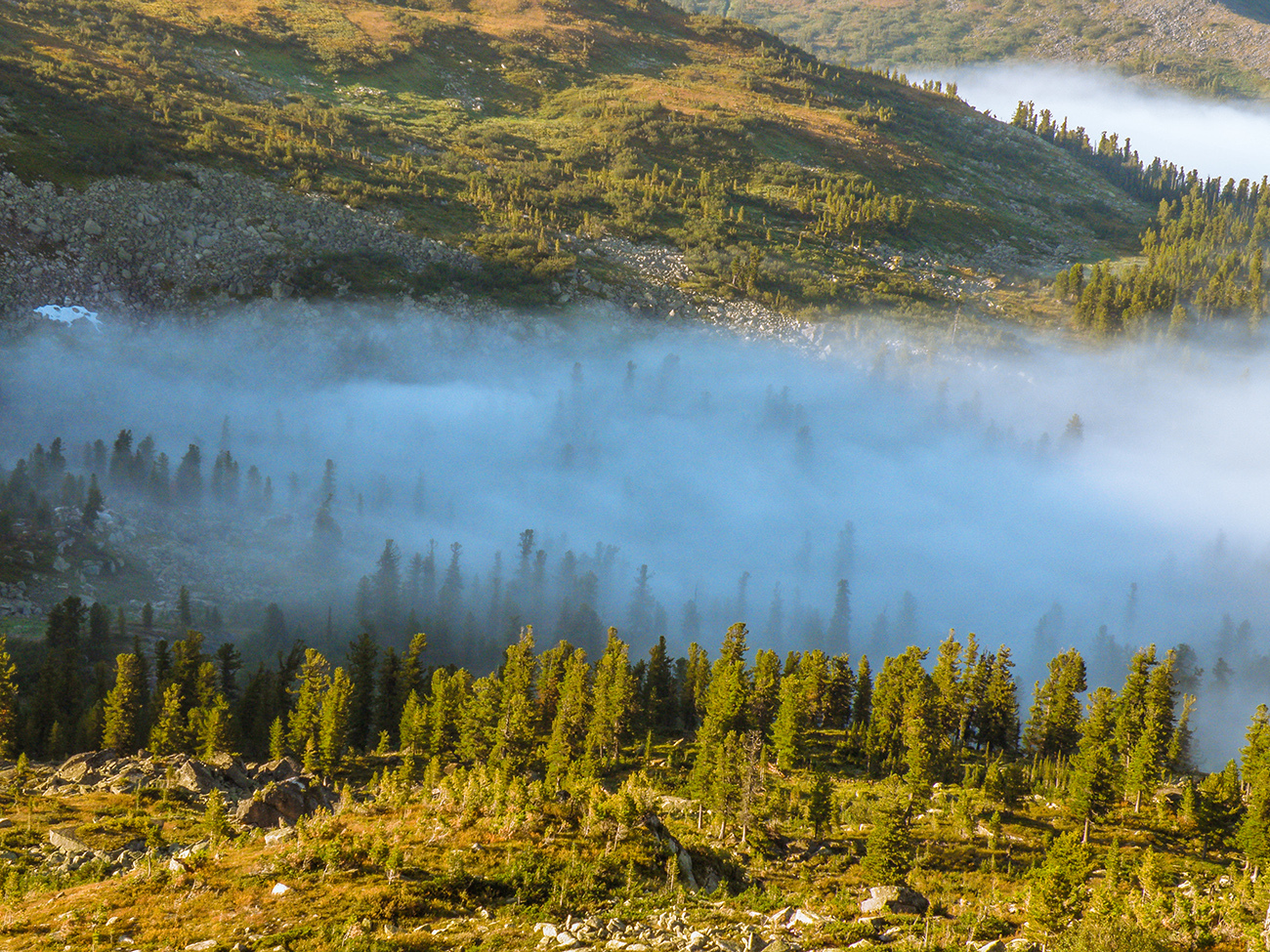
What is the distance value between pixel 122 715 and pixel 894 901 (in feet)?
227

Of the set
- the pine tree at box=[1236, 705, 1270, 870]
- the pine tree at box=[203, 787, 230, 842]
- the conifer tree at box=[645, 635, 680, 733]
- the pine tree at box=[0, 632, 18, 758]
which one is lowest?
the conifer tree at box=[645, 635, 680, 733]

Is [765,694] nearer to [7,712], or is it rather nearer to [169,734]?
[169,734]

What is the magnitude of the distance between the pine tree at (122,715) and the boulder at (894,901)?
67409 millimetres

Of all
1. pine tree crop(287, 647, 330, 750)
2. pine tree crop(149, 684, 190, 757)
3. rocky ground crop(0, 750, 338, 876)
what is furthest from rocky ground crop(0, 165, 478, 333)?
rocky ground crop(0, 750, 338, 876)

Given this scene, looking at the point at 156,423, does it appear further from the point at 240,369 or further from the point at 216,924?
the point at 216,924

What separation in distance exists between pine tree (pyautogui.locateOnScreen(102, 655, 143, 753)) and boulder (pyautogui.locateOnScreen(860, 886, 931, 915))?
67409mm

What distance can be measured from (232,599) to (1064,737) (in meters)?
121

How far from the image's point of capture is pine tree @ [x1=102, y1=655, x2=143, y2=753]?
79.1 metres

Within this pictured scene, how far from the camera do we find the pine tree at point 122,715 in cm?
7906

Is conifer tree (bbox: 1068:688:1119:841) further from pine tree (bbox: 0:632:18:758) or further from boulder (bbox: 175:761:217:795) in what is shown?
pine tree (bbox: 0:632:18:758)

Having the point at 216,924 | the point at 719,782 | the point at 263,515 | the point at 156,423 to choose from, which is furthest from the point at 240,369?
the point at 216,924

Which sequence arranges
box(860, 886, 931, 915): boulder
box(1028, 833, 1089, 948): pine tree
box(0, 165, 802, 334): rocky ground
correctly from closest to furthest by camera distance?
box(1028, 833, 1089, 948): pine tree < box(860, 886, 931, 915): boulder < box(0, 165, 802, 334): rocky ground

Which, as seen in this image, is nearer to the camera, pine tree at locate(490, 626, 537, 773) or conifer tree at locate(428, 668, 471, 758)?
pine tree at locate(490, 626, 537, 773)

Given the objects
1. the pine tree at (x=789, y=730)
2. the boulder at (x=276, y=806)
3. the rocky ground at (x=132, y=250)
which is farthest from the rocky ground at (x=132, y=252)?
the pine tree at (x=789, y=730)
